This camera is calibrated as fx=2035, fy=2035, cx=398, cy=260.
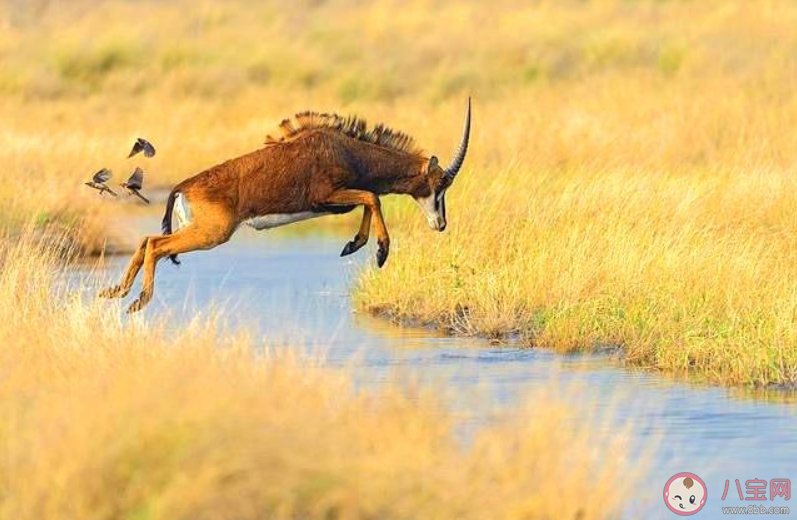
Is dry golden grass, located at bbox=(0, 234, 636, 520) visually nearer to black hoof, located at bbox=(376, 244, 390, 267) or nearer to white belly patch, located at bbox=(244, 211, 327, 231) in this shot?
black hoof, located at bbox=(376, 244, 390, 267)

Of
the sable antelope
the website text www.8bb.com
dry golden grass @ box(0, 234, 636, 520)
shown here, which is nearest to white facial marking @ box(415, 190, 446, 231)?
the sable antelope

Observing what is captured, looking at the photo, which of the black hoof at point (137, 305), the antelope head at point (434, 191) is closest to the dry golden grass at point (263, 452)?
the black hoof at point (137, 305)

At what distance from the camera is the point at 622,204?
1645 cm

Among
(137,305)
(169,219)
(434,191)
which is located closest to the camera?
(137,305)

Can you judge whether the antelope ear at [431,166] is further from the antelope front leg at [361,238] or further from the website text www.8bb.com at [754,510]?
the website text www.8bb.com at [754,510]

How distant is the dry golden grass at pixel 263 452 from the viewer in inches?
278

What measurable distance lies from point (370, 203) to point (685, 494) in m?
3.92

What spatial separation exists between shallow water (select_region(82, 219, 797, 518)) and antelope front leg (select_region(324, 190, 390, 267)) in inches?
22.1

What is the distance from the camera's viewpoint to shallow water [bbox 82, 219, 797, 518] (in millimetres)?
9539

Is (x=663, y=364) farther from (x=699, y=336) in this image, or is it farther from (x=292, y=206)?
(x=292, y=206)

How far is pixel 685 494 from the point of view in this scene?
8922 mm

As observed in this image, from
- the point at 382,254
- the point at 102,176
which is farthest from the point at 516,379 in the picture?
the point at 102,176

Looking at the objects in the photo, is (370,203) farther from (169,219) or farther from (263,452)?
(263,452)

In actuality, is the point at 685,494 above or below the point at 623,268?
below
